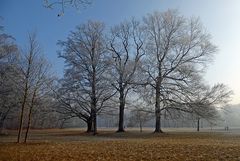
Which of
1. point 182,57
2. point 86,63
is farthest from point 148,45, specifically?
point 86,63

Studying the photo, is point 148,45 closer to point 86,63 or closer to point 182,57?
point 182,57

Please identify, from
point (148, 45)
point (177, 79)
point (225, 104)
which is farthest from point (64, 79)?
point (225, 104)

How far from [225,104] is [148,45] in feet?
44.5

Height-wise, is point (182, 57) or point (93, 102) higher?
point (182, 57)

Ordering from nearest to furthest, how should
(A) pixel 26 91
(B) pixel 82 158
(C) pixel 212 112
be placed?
(B) pixel 82 158
(A) pixel 26 91
(C) pixel 212 112

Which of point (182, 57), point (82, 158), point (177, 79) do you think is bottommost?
point (82, 158)

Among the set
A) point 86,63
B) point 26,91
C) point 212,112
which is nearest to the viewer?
point 26,91

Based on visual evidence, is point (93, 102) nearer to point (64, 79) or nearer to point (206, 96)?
point (64, 79)

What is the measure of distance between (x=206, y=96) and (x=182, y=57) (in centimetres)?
585

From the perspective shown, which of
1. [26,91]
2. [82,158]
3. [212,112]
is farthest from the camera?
[212,112]

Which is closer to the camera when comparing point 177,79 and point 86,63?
point 177,79

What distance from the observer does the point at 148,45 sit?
4444 centimetres

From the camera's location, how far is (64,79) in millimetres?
45250

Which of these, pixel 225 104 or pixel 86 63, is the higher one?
pixel 86 63
